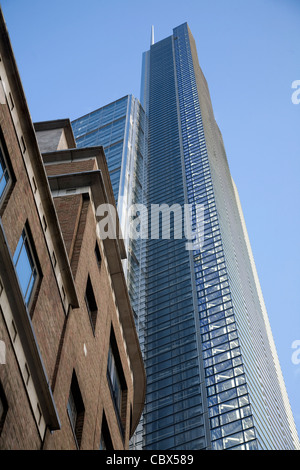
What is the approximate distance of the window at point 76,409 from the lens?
667 inches

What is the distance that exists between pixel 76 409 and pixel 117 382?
21.3 ft

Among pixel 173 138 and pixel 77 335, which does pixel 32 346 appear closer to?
pixel 77 335

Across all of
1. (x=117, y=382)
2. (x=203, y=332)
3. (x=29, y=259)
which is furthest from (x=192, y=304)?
(x=29, y=259)

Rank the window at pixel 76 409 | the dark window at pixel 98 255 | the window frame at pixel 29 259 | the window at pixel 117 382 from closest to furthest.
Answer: the window frame at pixel 29 259, the window at pixel 76 409, the dark window at pixel 98 255, the window at pixel 117 382

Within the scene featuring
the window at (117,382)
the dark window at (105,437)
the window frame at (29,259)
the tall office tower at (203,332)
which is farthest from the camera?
the tall office tower at (203,332)

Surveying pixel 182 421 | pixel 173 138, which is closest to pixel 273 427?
pixel 182 421

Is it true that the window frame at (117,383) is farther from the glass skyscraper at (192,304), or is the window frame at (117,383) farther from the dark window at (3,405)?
the glass skyscraper at (192,304)

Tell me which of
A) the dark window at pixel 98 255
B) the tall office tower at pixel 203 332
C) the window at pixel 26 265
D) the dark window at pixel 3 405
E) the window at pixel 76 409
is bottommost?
the dark window at pixel 3 405

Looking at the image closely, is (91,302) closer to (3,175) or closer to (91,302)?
(91,302)

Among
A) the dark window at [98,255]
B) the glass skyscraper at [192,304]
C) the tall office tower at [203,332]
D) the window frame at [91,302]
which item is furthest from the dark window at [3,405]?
the glass skyscraper at [192,304]

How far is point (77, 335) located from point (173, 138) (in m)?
108

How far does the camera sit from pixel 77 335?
58.7 feet

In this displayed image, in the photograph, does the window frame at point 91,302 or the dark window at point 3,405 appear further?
the window frame at point 91,302

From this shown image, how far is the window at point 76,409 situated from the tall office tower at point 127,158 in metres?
55.1
